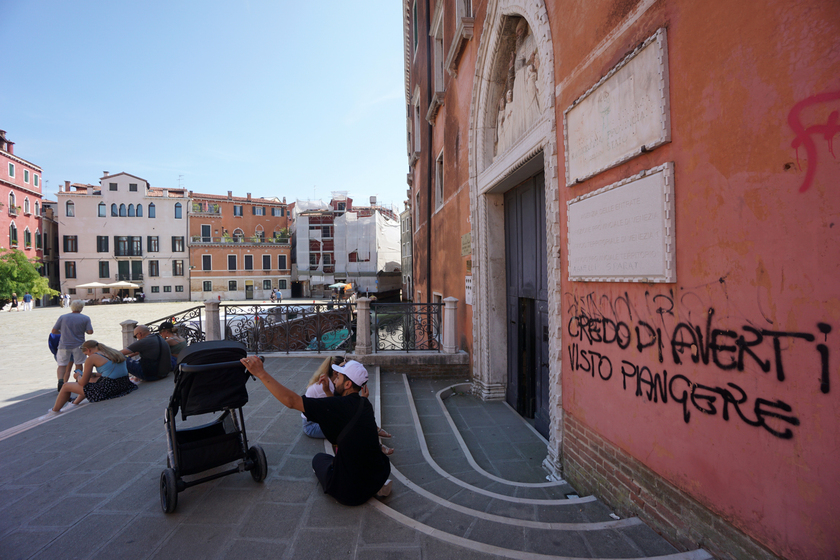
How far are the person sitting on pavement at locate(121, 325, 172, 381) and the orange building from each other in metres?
39.1

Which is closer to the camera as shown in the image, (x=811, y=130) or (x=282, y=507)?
(x=811, y=130)

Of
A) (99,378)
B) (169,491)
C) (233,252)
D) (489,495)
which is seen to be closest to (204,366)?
(169,491)

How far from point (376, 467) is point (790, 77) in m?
3.46

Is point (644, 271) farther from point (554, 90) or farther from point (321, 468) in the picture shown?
point (321, 468)

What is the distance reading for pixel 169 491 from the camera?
111 inches

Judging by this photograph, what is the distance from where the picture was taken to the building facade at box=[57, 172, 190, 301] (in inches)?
1550

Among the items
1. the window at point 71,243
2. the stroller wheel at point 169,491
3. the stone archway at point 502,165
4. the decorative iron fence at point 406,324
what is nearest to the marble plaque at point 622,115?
the stone archway at point 502,165

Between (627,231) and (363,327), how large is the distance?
5581 mm

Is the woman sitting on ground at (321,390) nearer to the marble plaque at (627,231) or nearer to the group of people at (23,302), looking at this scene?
the marble plaque at (627,231)

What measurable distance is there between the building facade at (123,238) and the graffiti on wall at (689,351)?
46666 millimetres

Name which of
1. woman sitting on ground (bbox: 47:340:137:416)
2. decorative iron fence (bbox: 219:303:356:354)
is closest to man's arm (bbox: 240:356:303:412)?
woman sitting on ground (bbox: 47:340:137:416)

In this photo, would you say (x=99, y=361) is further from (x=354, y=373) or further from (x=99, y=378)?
(x=354, y=373)

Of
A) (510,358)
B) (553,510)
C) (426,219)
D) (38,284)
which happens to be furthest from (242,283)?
(553,510)

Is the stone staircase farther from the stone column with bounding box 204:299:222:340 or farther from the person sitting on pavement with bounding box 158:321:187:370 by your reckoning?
the person sitting on pavement with bounding box 158:321:187:370
